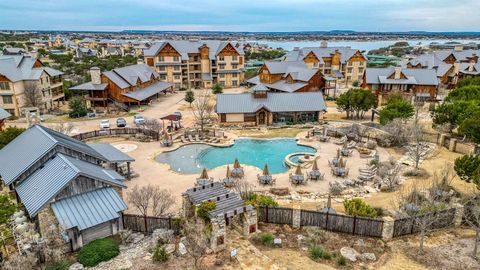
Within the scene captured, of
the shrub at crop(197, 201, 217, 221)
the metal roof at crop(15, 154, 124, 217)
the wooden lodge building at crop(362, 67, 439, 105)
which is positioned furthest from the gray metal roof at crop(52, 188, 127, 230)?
the wooden lodge building at crop(362, 67, 439, 105)

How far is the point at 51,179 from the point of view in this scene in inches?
741

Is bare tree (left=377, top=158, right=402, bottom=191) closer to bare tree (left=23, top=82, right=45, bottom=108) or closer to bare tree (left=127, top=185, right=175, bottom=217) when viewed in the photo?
bare tree (left=127, top=185, right=175, bottom=217)

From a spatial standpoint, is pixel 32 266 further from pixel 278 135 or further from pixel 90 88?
pixel 90 88

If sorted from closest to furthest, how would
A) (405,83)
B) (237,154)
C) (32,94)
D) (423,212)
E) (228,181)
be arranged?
1. (423,212)
2. (228,181)
3. (237,154)
4. (32,94)
5. (405,83)

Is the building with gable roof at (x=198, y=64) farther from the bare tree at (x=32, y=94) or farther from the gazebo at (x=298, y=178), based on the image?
the gazebo at (x=298, y=178)

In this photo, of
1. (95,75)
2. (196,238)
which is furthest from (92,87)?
(196,238)

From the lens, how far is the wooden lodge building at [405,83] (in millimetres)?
59594

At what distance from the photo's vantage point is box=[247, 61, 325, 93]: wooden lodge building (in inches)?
2347

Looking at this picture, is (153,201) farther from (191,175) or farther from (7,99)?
(7,99)

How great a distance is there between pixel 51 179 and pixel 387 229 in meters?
19.0

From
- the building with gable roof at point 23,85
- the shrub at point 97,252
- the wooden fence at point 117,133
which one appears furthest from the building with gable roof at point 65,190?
the building with gable roof at point 23,85

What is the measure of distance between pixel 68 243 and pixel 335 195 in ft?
59.6

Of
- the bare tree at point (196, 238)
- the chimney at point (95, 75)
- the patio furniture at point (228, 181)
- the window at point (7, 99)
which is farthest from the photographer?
the chimney at point (95, 75)

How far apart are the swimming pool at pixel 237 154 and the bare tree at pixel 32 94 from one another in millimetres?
29228
